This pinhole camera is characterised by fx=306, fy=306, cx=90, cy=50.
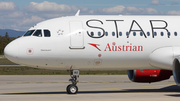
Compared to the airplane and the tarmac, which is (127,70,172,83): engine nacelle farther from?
the airplane

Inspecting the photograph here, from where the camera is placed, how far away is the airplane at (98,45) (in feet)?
58.9

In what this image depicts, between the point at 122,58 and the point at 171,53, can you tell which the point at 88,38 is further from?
the point at 171,53

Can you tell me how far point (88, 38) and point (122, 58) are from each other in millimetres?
2415

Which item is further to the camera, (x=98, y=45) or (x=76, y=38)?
(x=98, y=45)

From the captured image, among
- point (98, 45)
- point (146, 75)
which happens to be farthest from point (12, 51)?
point (146, 75)

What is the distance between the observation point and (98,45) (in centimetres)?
1831

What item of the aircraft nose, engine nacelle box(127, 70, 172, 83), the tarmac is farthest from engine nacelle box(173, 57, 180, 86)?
the aircraft nose

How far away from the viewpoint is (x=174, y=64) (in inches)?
710

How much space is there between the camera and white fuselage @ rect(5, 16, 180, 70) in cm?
1797

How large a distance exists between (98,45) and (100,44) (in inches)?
5.3

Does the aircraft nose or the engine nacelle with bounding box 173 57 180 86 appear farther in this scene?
the engine nacelle with bounding box 173 57 180 86

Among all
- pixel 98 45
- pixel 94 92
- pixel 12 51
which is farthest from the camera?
pixel 94 92

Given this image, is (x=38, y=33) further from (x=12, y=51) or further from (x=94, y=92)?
(x=94, y=92)

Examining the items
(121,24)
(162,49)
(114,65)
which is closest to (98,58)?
(114,65)
